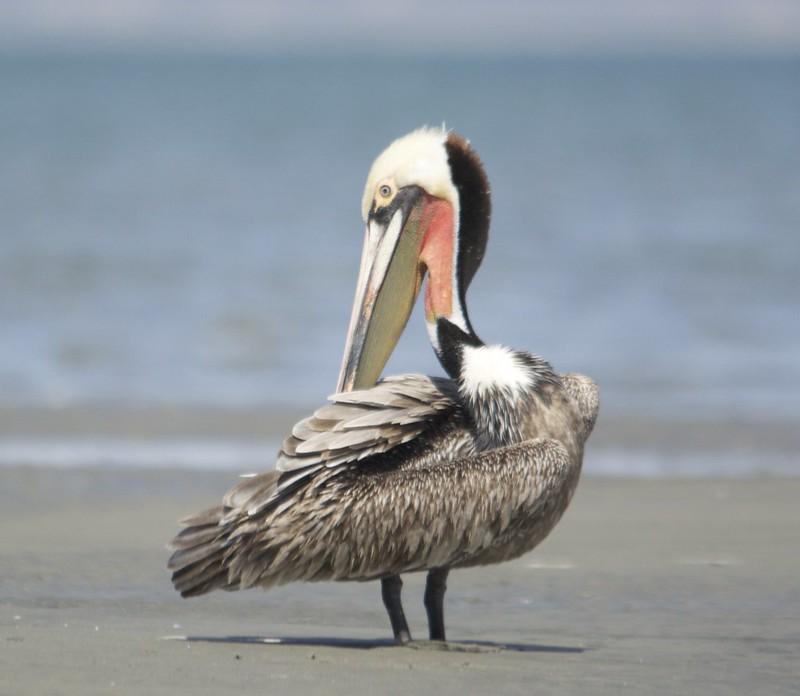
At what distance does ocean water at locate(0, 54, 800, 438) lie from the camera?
1366cm

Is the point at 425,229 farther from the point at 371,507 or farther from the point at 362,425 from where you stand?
the point at 371,507

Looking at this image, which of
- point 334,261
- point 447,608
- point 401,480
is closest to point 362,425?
point 401,480

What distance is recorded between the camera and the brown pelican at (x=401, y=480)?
20.0ft

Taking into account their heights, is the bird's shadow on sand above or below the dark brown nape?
below

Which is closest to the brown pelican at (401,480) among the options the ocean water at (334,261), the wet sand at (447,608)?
the wet sand at (447,608)

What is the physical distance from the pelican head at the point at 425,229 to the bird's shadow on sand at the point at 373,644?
119 centimetres

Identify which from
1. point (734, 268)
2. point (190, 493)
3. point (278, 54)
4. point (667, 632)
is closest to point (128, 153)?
point (734, 268)

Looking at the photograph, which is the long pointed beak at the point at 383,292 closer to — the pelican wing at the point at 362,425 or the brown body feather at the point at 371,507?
the pelican wing at the point at 362,425

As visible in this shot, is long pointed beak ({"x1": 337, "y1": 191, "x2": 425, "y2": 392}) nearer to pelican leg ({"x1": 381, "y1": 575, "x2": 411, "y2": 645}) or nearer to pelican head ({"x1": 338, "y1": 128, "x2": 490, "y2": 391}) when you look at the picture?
pelican head ({"x1": 338, "y1": 128, "x2": 490, "y2": 391})

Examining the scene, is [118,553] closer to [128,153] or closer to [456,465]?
[456,465]

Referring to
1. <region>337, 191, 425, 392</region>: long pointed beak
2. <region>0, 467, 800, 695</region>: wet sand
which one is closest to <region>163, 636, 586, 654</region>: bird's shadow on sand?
<region>0, 467, 800, 695</region>: wet sand

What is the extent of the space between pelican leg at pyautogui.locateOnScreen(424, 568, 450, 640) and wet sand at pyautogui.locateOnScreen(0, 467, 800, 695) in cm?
12

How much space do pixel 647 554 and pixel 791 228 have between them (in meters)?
17.7

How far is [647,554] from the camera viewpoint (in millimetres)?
8102
